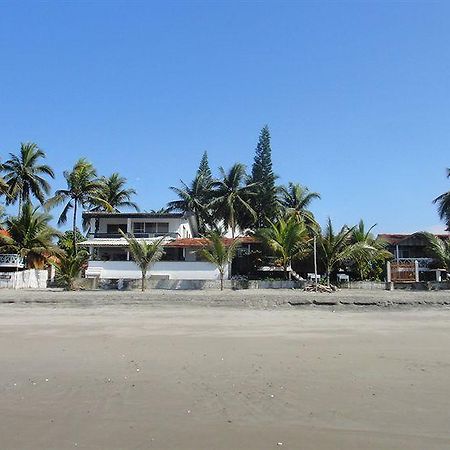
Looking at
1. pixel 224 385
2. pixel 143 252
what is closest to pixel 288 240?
pixel 143 252

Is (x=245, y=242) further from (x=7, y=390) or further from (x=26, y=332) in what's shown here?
(x=7, y=390)

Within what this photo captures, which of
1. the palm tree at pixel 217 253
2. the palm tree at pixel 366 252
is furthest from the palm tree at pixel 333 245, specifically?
the palm tree at pixel 217 253

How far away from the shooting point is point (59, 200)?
45.4 meters

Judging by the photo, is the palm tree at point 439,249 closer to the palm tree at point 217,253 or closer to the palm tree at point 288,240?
the palm tree at point 288,240

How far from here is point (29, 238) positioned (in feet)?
125

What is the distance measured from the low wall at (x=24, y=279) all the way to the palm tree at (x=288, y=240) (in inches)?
688

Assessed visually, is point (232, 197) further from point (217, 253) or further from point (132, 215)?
point (217, 253)

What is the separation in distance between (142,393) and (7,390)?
226cm

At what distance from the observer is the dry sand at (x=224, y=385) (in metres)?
6.04

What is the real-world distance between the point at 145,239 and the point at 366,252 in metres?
17.3

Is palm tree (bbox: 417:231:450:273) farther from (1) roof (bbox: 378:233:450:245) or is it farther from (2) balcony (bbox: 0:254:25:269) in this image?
(2) balcony (bbox: 0:254:25:269)

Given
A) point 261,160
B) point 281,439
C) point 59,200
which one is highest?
point 261,160

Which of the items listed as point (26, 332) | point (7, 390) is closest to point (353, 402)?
point (7, 390)

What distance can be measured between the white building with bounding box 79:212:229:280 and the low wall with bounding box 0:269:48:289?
3590 millimetres
